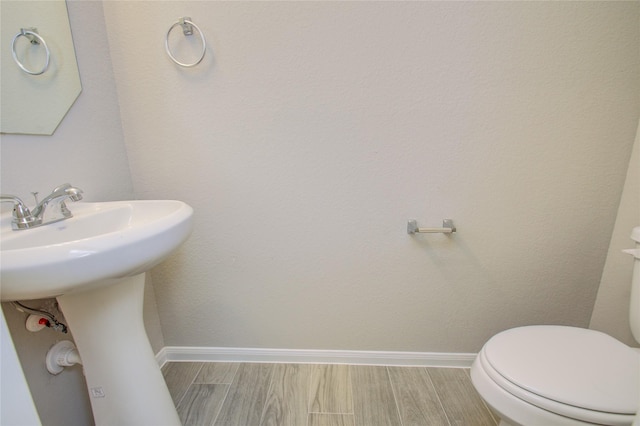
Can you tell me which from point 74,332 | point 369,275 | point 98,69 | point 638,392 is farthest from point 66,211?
point 638,392

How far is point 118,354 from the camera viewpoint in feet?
2.63

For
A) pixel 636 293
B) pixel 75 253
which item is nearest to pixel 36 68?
pixel 75 253

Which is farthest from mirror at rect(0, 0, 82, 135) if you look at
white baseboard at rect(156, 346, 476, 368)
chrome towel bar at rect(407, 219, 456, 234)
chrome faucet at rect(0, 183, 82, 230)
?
chrome towel bar at rect(407, 219, 456, 234)

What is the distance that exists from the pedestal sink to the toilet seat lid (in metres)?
0.97

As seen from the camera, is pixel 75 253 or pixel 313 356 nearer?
pixel 75 253

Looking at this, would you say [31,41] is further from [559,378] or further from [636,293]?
[636,293]

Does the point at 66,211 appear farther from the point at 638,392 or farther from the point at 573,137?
the point at 573,137

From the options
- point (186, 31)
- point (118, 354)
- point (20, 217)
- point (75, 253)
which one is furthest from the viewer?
point (186, 31)

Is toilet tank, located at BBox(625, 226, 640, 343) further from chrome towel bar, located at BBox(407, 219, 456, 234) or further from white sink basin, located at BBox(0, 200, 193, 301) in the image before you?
white sink basin, located at BBox(0, 200, 193, 301)

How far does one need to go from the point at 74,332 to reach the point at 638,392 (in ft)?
4.80

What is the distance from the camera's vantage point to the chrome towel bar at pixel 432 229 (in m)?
1.11

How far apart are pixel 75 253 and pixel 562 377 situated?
116 cm

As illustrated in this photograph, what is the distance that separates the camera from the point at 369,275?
48.1 inches

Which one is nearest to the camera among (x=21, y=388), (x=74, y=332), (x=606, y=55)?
(x=21, y=388)
